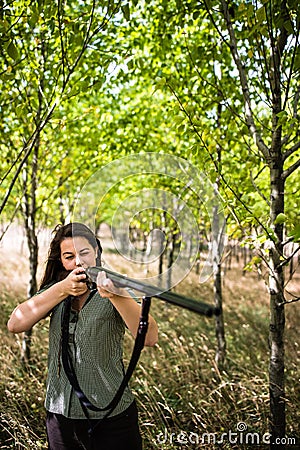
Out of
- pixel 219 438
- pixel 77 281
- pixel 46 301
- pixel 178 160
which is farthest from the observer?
pixel 219 438

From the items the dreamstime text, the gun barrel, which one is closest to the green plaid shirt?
the gun barrel

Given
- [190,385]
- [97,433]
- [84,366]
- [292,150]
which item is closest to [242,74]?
[292,150]

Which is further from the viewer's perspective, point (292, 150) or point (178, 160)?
point (292, 150)

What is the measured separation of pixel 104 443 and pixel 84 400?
0.82 feet

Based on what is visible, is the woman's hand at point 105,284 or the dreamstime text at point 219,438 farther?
the dreamstime text at point 219,438

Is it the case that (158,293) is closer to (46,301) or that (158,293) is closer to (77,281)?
(77,281)

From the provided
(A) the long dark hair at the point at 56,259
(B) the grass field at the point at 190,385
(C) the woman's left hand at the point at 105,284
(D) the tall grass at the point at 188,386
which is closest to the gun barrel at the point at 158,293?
(C) the woman's left hand at the point at 105,284

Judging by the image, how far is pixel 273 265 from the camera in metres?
3.30

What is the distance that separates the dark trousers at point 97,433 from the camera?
2.24 m

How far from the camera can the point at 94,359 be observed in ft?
7.56

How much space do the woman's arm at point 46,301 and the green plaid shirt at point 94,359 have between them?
0.70ft

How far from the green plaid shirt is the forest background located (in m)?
0.42

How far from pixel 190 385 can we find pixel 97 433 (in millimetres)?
3134

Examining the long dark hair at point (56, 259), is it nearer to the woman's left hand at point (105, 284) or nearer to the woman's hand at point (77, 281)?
the woman's hand at point (77, 281)
